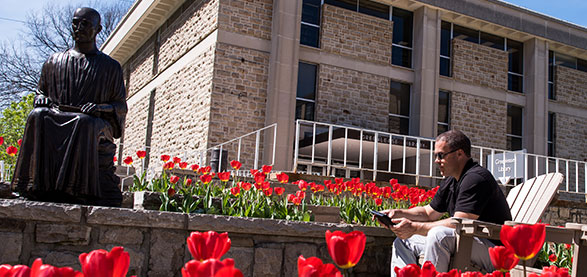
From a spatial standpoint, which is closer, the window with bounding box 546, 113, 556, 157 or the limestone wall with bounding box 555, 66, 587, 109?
the window with bounding box 546, 113, 556, 157

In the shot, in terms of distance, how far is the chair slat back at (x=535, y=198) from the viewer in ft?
13.1

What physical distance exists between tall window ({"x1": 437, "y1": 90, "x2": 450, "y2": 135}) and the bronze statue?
12685 mm

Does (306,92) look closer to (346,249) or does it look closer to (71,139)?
(71,139)

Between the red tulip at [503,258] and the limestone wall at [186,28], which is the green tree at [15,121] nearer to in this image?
the limestone wall at [186,28]

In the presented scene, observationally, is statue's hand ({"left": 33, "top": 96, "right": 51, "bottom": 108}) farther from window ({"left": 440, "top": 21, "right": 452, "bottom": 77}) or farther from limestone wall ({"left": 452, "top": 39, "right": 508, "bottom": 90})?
limestone wall ({"left": 452, "top": 39, "right": 508, "bottom": 90})

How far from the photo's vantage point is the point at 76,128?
3.81 m

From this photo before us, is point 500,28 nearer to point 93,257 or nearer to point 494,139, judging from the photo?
point 494,139

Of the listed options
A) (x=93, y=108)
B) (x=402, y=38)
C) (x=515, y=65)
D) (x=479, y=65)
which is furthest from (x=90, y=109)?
(x=515, y=65)

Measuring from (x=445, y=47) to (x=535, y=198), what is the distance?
12.8 metres

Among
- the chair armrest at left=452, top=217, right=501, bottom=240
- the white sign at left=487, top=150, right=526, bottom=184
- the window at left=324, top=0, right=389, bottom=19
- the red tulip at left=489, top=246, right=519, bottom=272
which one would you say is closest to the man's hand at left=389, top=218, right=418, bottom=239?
the chair armrest at left=452, top=217, right=501, bottom=240

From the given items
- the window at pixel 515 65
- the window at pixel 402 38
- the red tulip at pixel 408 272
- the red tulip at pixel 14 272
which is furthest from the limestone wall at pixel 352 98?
the red tulip at pixel 14 272

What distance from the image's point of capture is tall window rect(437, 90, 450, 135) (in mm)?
15656

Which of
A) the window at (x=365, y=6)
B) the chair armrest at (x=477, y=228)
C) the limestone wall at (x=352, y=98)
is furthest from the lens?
the window at (x=365, y=6)

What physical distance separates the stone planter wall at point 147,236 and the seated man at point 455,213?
524 millimetres
